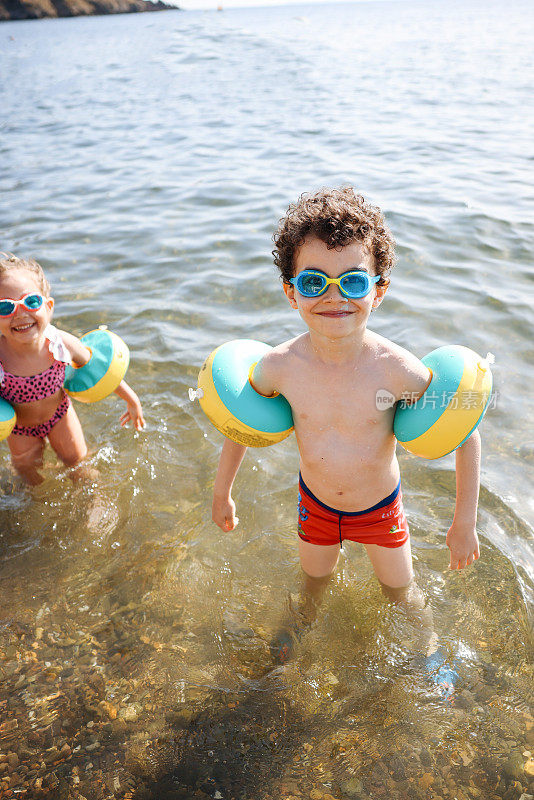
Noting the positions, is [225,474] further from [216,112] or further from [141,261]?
[216,112]

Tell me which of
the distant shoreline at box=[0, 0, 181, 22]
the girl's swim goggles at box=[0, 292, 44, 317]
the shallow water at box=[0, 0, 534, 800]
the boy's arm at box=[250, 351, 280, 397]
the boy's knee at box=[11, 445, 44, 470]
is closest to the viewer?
the shallow water at box=[0, 0, 534, 800]

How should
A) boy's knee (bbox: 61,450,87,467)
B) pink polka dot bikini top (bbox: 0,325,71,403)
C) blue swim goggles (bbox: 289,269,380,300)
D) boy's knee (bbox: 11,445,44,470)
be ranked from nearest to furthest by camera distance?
blue swim goggles (bbox: 289,269,380,300) → pink polka dot bikini top (bbox: 0,325,71,403) → boy's knee (bbox: 11,445,44,470) → boy's knee (bbox: 61,450,87,467)

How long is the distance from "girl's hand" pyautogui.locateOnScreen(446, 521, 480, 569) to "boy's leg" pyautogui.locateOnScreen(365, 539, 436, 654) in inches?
11.1

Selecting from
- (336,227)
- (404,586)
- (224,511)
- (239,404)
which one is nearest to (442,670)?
(404,586)

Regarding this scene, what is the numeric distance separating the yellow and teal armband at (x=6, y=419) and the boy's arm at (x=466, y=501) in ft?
7.74

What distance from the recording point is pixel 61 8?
6159 cm

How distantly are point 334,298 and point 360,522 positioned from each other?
1000mm

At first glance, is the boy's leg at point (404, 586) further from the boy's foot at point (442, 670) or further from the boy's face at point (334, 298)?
the boy's face at point (334, 298)

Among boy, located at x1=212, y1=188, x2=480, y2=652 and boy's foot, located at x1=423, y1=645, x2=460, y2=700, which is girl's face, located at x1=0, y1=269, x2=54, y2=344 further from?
boy's foot, located at x1=423, y1=645, x2=460, y2=700

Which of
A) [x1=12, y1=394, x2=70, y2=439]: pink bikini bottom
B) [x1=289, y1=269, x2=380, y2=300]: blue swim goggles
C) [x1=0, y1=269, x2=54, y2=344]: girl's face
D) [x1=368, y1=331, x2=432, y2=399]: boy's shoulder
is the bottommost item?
[x1=12, y1=394, x2=70, y2=439]: pink bikini bottom

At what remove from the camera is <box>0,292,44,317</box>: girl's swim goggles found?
3215 mm

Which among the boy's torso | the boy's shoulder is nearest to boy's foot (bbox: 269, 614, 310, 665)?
the boy's torso

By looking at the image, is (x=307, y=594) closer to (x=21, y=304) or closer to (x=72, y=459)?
(x=72, y=459)

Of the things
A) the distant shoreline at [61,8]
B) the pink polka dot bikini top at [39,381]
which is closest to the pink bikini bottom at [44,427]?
the pink polka dot bikini top at [39,381]
